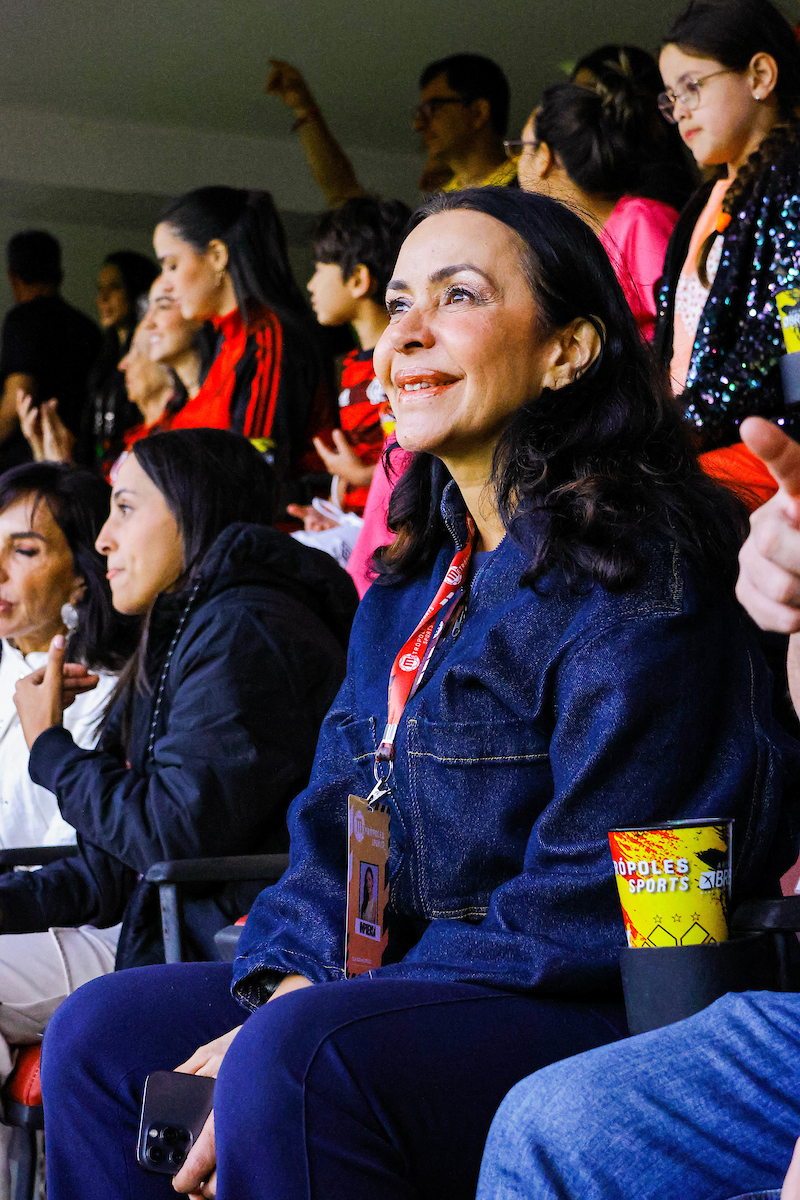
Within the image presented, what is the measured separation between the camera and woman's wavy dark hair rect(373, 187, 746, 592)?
1.38 m

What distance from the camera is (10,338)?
5914 mm

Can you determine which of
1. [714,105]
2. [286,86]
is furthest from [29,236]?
[714,105]

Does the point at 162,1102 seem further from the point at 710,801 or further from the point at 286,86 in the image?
the point at 286,86

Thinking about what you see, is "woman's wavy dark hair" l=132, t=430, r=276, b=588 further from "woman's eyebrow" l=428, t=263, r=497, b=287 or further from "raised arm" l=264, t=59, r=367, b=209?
"raised arm" l=264, t=59, r=367, b=209

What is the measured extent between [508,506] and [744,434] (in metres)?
0.64

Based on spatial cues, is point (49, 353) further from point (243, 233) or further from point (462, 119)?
point (462, 119)

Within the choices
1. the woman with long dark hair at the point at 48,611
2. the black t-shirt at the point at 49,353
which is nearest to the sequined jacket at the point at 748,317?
the woman with long dark hair at the point at 48,611

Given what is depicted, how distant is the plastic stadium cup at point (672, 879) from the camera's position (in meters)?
1.12

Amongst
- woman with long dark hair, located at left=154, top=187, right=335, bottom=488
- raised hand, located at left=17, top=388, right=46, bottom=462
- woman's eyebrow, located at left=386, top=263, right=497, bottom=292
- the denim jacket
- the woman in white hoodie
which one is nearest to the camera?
the denim jacket

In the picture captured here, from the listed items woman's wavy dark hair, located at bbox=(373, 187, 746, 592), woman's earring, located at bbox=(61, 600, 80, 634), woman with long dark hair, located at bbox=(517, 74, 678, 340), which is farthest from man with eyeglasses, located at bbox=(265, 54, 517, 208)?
woman's wavy dark hair, located at bbox=(373, 187, 746, 592)

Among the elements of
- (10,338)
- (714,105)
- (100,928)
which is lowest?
(100,928)

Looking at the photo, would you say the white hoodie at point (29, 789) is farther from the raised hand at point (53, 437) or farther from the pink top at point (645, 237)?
the raised hand at point (53, 437)

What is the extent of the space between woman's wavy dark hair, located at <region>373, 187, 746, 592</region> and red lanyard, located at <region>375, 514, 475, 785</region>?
86 millimetres

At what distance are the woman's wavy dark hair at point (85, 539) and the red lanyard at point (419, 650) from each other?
1.46 meters
